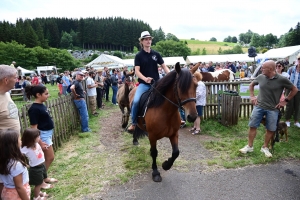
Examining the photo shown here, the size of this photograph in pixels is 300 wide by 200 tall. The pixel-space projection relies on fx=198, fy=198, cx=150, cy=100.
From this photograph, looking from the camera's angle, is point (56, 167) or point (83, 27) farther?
point (83, 27)

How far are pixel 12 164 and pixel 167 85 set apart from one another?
2.75 metres

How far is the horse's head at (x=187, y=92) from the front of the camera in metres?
3.24

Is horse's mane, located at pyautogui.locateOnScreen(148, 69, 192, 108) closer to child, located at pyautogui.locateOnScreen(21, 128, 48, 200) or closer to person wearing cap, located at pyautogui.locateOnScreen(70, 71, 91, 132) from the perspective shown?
child, located at pyautogui.locateOnScreen(21, 128, 48, 200)

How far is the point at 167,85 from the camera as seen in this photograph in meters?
3.91

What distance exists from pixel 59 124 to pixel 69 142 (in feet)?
2.66

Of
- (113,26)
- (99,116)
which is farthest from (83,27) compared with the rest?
(99,116)

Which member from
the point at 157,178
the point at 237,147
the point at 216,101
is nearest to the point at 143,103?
the point at 157,178

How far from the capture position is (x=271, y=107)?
486 cm

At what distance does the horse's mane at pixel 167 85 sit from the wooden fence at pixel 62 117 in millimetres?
3293

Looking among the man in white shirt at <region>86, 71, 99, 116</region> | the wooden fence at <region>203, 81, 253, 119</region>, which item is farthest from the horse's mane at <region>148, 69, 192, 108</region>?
the man in white shirt at <region>86, 71, 99, 116</region>

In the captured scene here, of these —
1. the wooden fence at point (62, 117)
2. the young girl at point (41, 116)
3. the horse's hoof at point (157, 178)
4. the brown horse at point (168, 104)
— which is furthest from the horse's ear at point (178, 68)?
the wooden fence at point (62, 117)

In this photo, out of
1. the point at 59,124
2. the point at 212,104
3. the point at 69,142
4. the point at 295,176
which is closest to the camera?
the point at 295,176

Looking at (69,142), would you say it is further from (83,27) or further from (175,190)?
(83,27)

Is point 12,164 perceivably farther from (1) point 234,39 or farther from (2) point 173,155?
(1) point 234,39
